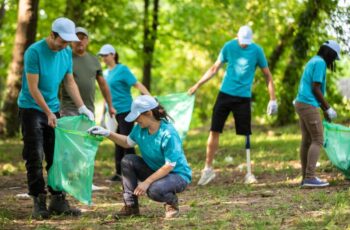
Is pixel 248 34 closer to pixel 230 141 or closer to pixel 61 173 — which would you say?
pixel 61 173

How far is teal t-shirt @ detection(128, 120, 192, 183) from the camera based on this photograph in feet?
19.2

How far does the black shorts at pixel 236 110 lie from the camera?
8688mm

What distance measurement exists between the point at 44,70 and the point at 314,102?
10.7ft

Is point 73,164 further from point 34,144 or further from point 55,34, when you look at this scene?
point 55,34

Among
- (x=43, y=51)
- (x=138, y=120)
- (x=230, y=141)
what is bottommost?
(x=230, y=141)

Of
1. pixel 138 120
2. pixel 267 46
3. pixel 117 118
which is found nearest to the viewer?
pixel 138 120

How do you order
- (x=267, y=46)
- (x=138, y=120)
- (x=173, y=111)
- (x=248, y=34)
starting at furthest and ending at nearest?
1. (x=267, y=46)
2. (x=173, y=111)
3. (x=248, y=34)
4. (x=138, y=120)

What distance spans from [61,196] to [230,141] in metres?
7.80

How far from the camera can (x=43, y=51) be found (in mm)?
6145

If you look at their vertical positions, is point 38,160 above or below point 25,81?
below

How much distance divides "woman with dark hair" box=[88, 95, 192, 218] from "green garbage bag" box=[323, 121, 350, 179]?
260cm

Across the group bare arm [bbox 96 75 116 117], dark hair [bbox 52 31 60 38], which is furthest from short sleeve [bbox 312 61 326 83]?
dark hair [bbox 52 31 60 38]

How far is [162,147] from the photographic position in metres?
5.88

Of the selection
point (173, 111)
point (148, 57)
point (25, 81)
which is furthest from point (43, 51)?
point (148, 57)
